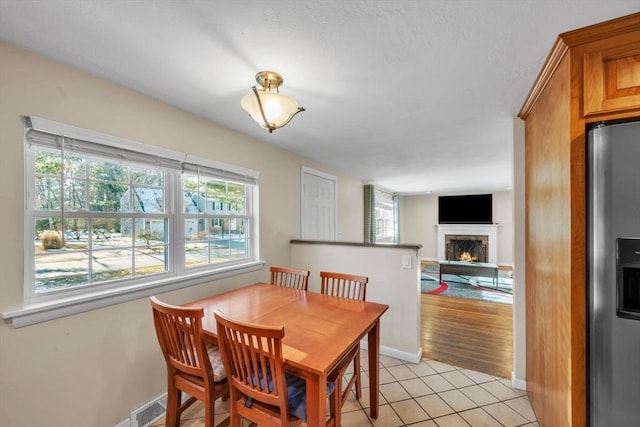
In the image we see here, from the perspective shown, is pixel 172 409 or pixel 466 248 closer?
pixel 172 409

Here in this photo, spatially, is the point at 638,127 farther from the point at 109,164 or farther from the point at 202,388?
the point at 109,164

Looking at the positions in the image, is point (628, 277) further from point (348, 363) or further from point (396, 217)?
point (396, 217)

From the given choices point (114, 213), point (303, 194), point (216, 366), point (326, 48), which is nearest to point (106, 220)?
point (114, 213)

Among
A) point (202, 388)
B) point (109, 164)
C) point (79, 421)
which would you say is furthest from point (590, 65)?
point (79, 421)

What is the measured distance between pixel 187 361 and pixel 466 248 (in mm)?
8514

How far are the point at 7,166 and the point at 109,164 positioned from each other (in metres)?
0.49

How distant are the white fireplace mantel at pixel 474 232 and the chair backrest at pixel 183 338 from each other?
8342 millimetres

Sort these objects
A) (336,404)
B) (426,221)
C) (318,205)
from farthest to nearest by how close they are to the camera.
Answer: (426,221), (318,205), (336,404)

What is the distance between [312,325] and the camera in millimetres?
1568

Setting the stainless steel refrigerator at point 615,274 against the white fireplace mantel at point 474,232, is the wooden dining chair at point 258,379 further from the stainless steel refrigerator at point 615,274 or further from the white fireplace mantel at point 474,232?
the white fireplace mantel at point 474,232

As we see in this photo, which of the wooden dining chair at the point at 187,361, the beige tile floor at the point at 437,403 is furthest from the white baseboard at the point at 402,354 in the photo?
the wooden dining chair at the point at 187,361

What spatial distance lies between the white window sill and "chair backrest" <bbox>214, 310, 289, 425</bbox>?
0.93m

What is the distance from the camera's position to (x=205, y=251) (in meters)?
2.43

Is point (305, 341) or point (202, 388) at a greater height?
point (305, 341)
